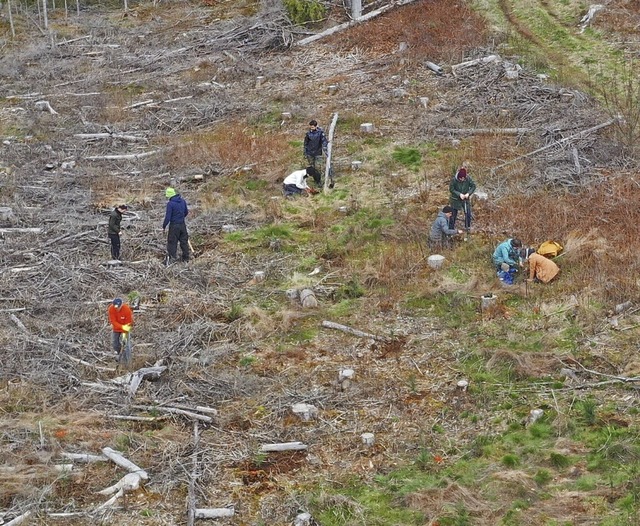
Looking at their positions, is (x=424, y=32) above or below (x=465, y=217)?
above

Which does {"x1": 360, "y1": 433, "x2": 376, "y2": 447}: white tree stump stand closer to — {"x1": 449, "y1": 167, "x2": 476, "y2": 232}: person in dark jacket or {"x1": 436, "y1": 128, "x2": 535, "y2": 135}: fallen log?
{"x1": 449, "y1": 167, "x2": 476, "y2": 232}: person in dark jacket

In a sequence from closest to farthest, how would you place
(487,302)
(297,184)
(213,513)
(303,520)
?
(303,520), (213,513), (487,302), (297,184)

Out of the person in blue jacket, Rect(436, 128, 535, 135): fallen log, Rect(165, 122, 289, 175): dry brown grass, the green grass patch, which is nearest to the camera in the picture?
the person in blue jacket

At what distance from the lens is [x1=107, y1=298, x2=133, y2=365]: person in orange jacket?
11.5 metres

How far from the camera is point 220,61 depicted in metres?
28.5

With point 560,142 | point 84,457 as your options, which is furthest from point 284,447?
point 560,142

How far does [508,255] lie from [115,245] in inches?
276

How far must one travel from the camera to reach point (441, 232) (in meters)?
14.9

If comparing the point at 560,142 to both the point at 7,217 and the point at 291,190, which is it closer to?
the point at 291,190

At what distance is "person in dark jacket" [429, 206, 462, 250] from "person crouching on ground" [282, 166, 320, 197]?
400 centimetres

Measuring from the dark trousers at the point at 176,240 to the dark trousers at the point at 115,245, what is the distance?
93cm

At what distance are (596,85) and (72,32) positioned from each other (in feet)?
72.3

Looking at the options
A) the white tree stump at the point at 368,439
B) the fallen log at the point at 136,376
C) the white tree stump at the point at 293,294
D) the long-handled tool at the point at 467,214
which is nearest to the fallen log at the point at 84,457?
the fallen log at the point at 136,376

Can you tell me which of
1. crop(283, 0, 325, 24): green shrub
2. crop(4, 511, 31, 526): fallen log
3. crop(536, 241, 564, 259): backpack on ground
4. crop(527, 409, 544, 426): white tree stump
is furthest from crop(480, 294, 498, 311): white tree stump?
crop(283, 0, 325, 24): green shrub
